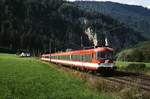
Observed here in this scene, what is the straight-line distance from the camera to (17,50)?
192 meters

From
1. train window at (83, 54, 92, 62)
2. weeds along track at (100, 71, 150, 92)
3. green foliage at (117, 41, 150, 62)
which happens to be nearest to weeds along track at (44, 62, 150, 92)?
weeds along track at (100, 71, 150, 92)

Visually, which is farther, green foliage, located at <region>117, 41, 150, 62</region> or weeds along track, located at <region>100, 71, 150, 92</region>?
green foliage, located at <region>117, 41, 150, 62</region>

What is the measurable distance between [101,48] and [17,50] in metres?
156

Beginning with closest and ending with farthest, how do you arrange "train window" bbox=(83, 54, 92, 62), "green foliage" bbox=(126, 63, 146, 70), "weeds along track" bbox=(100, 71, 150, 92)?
"weeds along track" bbox=(100, 71, 150, 92) < "train window" bbox=(83, 54, 92, 62) < "green foliage" bbox=(126, 63, 146, 70)

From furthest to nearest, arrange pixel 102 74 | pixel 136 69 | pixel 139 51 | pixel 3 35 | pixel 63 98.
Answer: pixel 3 35 < pixel 139 51 < pixel 136 69 < pixel 102 74 < pixel 63 98

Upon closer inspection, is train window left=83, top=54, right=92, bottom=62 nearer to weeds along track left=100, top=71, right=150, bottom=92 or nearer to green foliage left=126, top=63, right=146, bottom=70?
weeds along track left=100, top=71, right=150, bottom=92

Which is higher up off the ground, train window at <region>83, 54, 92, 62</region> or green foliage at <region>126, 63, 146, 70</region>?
train window at <region>83, 54, 92, 62</region>

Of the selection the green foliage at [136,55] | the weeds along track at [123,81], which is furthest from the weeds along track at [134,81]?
the green foliage at [136,55]

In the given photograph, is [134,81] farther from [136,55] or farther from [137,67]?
[136,55]

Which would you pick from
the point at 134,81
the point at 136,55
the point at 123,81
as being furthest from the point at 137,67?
the point at 136,55

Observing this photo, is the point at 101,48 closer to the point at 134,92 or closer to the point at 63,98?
the point at 134,92

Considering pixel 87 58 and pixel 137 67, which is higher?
pixel 87 58

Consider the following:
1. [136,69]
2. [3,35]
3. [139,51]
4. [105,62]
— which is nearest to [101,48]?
[105,62]

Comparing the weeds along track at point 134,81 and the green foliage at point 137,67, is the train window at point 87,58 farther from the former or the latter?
the green foliage at point 137,67
